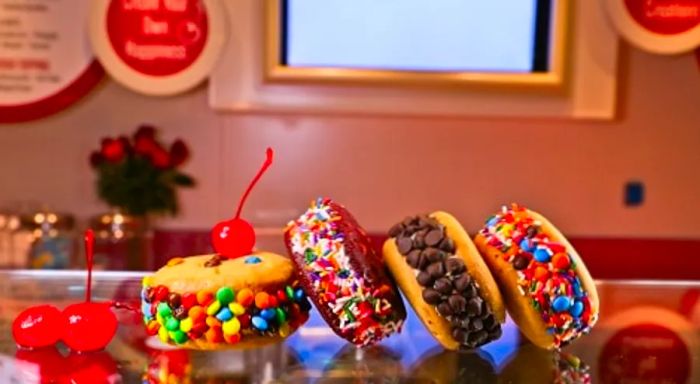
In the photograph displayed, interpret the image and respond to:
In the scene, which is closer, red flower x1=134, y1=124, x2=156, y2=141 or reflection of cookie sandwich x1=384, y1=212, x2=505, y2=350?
reflection of cookie sandwich x1=384, y1=212, x2=505, y2=350

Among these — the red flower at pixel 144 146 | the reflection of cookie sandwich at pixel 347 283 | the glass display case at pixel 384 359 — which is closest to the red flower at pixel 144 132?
the red flower at pixel 144 146

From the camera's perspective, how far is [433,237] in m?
0.61

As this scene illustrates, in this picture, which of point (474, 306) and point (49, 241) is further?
point (49, 241)

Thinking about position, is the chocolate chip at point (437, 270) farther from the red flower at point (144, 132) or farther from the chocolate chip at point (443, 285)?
the red flower at point (144, 132)

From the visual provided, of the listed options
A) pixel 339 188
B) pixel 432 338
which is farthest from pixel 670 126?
pixel 432 338

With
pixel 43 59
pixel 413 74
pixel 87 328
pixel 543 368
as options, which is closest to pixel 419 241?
pixel 543 368

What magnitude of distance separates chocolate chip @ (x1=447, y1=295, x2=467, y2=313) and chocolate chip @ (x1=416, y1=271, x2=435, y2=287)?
0.7 inches

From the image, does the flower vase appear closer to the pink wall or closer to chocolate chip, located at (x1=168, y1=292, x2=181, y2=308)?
the pink wall

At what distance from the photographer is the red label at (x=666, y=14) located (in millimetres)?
1337

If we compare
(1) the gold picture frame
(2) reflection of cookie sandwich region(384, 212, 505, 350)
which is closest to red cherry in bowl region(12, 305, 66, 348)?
(2) reflection of cookie sandwich region(384, 212, 505, 350)

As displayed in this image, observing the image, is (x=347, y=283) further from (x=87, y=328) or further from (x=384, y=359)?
(x=87, y=328)

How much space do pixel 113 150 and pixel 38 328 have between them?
0.73 meters

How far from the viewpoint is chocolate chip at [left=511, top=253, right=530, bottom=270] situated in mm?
614

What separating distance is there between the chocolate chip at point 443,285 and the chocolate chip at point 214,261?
0.15 meters
